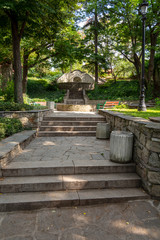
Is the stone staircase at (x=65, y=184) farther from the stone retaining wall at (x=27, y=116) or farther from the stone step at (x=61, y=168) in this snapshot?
the stone retaining wall at (x=27, y=116)

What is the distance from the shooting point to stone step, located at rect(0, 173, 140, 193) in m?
2.98

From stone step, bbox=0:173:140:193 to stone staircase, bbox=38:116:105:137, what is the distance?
307 centimetres

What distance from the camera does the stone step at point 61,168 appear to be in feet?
10.7

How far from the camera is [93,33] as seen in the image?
21578 millimetres

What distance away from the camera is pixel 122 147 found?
3604 millimetres

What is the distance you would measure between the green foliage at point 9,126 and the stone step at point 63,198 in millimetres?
2465

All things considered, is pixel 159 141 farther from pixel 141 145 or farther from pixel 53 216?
pixel 53 216

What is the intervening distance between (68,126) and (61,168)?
3.46 m

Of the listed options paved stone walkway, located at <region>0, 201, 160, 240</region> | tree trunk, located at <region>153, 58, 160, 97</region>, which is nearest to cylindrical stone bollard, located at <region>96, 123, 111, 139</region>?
paved stone walkway, located at <region>0, 201, 160, 240</region>

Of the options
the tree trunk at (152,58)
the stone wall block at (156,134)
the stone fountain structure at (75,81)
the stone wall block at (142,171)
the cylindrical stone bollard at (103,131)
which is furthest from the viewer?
the stone fountain structure at (75,81)

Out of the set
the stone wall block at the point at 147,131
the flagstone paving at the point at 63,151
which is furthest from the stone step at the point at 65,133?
the stone wall block at the point at 147,131

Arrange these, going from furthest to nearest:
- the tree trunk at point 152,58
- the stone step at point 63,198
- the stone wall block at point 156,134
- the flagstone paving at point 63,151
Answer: the tree trunk at point 152,58
the flagstone paving at point 63,151
the stone wall block at point 156,134
the stone step at point 63,198

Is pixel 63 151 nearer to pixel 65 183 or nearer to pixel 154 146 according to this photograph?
pixel 65 183

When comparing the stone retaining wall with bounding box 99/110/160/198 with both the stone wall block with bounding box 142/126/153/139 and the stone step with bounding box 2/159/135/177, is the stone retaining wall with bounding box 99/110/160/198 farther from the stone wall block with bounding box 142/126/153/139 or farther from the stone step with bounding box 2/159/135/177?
the stone step with bounding box 2/159/135/177
